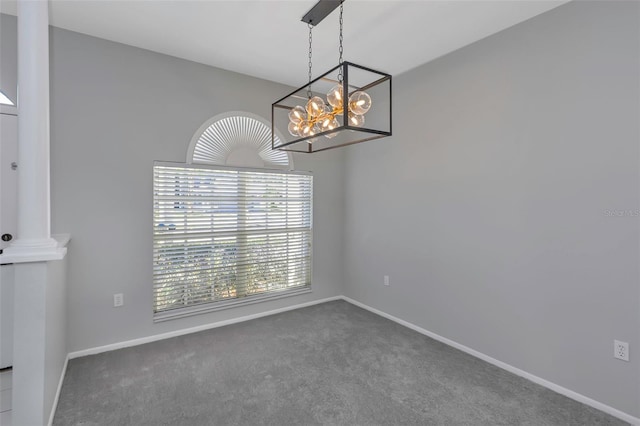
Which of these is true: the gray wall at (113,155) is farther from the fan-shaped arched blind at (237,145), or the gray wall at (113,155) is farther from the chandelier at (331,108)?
the chandelier at (331,108)

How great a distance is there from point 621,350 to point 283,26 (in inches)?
136

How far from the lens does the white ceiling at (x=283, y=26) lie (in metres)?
2.31

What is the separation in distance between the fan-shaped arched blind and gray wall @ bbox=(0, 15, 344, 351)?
0.15 metres

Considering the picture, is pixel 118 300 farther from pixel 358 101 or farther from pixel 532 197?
pixel 532 197

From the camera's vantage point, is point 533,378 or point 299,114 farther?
point 533,378

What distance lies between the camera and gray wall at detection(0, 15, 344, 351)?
8.77 feet

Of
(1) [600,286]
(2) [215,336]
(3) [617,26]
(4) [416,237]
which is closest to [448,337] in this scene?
(4) [416,237]

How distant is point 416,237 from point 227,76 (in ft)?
9.18

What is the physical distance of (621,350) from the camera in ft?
6.64

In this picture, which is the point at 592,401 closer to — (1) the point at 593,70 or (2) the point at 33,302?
(1) the point at 593,70

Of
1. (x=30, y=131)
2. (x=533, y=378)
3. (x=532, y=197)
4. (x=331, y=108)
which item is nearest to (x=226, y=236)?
(x=30, y=131)

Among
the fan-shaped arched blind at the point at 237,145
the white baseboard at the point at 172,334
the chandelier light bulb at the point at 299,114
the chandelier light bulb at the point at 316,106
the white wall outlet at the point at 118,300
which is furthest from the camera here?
the fan-shaped arched blind at the point at 237,145

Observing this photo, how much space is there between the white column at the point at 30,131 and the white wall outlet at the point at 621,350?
3.54m

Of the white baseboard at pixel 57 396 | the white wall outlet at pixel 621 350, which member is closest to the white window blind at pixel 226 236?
the white baseboard at pixel 57 396
